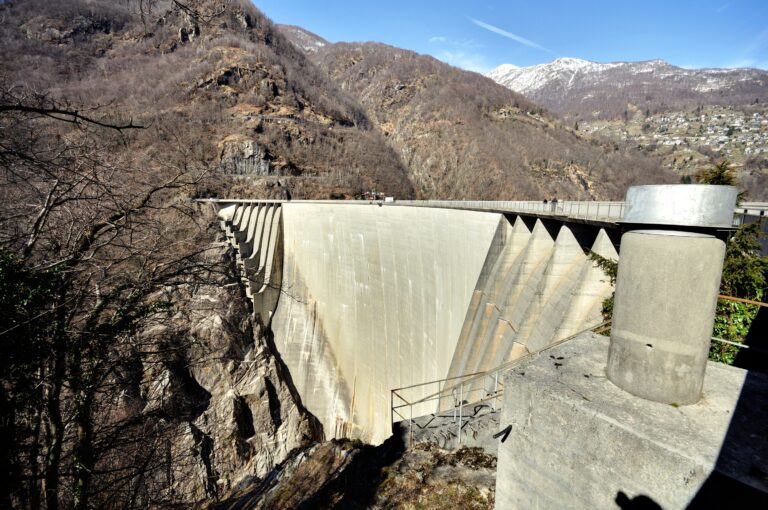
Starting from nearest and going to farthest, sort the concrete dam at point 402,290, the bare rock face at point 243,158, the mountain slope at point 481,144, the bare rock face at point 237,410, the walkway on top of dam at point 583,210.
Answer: the walkway on top of dam at point 583,210 → the concrete dam at point 402,290 → the bare rock face at point 237,410 → the bare rock face at point 243,158 → the mountain slope at point 481,144

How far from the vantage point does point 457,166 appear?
69.1 meters

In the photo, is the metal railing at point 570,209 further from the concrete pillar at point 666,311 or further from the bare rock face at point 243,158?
the bare rock face at point 243,158

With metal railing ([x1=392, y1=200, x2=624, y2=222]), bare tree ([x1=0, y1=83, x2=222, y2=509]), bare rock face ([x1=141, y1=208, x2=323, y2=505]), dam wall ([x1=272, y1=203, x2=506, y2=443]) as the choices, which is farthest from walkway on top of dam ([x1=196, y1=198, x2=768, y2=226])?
bare rock face ([x1=141, y1=208, x2=323, y2=505])

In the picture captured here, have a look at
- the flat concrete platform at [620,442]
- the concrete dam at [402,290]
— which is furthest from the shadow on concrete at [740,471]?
the concrete dam at [402,290]

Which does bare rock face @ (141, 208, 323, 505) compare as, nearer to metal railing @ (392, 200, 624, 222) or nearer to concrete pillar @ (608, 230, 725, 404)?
metal railing @ (392, 200, 624, 222)

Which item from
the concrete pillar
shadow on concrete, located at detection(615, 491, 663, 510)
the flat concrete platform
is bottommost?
shadow on concrete, located at detection(615, 491, 663, 510)

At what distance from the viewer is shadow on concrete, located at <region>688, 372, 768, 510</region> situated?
2.04m

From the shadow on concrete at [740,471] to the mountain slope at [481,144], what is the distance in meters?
61.4

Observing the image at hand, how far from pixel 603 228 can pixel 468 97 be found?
92428 millimetres

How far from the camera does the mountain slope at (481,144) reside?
6469 cm

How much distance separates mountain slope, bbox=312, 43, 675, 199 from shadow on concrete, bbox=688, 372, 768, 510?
61379 mm

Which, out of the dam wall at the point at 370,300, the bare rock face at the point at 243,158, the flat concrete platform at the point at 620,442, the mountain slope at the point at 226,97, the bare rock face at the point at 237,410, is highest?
the mountain slope at the point at 226,97

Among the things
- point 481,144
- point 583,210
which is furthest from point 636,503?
point 481,144

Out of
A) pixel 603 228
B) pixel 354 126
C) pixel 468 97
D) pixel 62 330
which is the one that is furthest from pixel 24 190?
pixel 468 97
